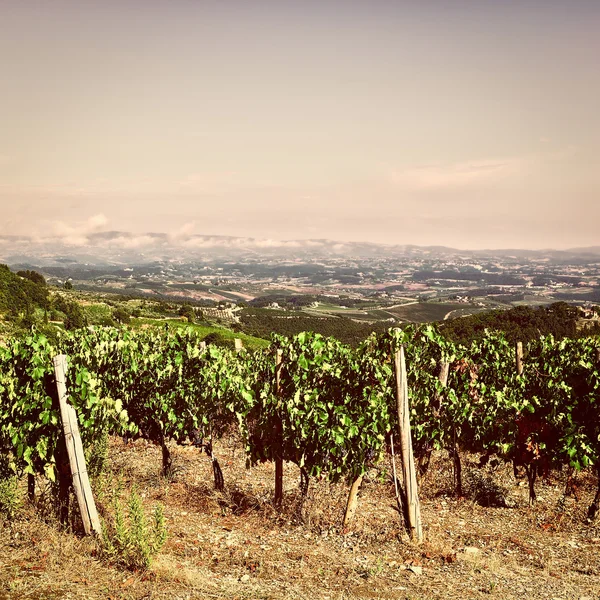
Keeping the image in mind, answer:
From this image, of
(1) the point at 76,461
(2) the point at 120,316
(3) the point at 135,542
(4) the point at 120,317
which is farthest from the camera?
(2) the point at 120,316

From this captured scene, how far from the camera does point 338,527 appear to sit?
910cm

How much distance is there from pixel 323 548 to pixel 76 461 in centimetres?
475

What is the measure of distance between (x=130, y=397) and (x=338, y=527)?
5745 millimetres

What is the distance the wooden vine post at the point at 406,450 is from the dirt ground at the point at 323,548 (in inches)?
15.4

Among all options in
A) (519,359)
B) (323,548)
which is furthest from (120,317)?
(323,548)

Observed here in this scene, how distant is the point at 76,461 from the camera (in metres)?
7.58

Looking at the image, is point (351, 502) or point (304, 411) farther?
point (351, 502)

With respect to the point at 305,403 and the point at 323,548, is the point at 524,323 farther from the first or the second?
the point at 323,548

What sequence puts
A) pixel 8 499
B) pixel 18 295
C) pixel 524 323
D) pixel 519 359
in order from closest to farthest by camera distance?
pixel 8 499, pixel 519 359, pixel 18 295, pixel 524 323

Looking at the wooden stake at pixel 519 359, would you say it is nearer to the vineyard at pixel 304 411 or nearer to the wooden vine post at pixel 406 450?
the vineyard at pixel 304 411

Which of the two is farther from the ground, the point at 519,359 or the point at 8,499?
the point at 519,359

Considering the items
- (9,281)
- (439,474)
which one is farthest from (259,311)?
(439,474)

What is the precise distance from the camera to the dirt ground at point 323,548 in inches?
263

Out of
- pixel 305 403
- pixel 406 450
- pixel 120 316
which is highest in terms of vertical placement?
pixel 305 403
